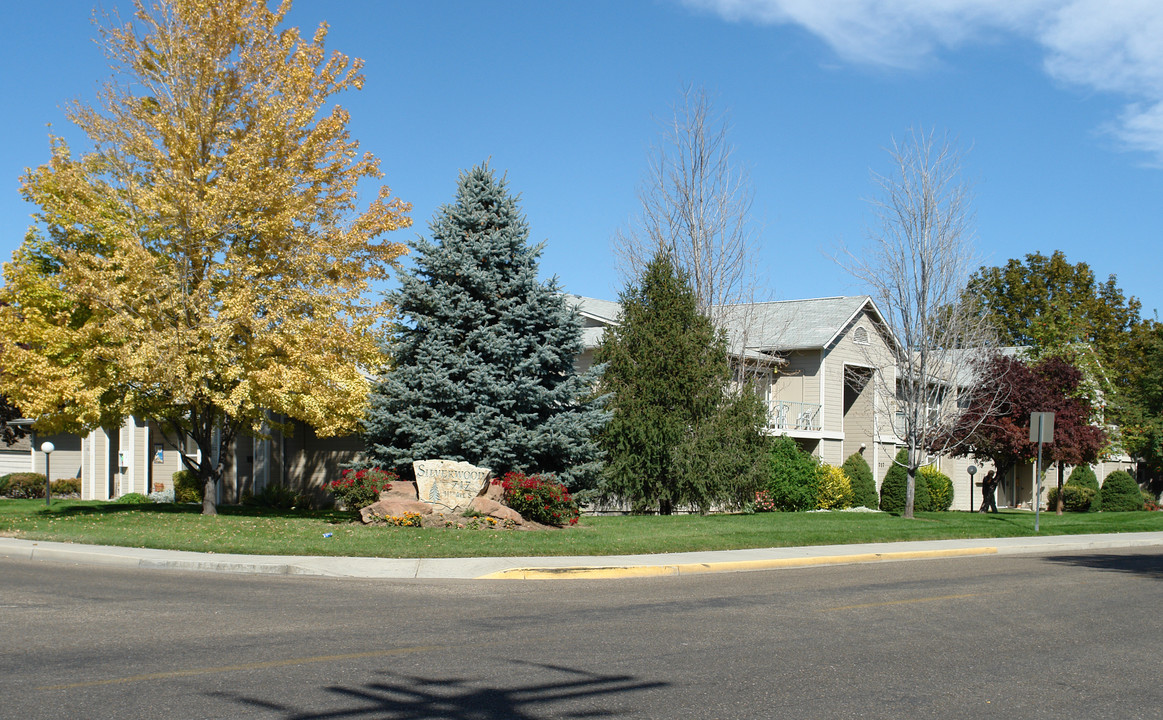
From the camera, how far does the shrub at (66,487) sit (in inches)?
1267

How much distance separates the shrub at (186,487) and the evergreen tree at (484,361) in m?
9.66

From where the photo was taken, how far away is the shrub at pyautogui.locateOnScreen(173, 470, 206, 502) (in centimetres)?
2864

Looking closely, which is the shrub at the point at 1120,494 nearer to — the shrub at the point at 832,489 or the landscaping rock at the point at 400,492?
the shrub at the point at 832,489

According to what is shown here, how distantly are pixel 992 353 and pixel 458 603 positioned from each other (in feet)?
82.1

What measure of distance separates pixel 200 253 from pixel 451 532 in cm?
814

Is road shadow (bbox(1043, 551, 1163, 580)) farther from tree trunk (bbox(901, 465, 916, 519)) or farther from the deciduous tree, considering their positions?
the deciduous tree

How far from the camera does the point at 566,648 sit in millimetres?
8094

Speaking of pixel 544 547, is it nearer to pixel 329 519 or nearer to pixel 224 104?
pixel 329 519

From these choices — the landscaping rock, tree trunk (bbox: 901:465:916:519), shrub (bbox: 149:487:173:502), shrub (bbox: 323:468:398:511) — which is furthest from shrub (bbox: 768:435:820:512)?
shrub (bbox: 149:487:173:502)

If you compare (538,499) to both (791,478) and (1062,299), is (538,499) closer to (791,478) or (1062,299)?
(791,478)

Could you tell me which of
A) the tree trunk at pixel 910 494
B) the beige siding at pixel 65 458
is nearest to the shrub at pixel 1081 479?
the tree trunk at pixel 910 494

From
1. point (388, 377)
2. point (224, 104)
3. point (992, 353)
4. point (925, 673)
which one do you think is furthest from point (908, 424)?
point (925, 673)

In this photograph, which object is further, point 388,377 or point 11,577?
point 388,377

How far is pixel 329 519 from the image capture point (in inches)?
852
